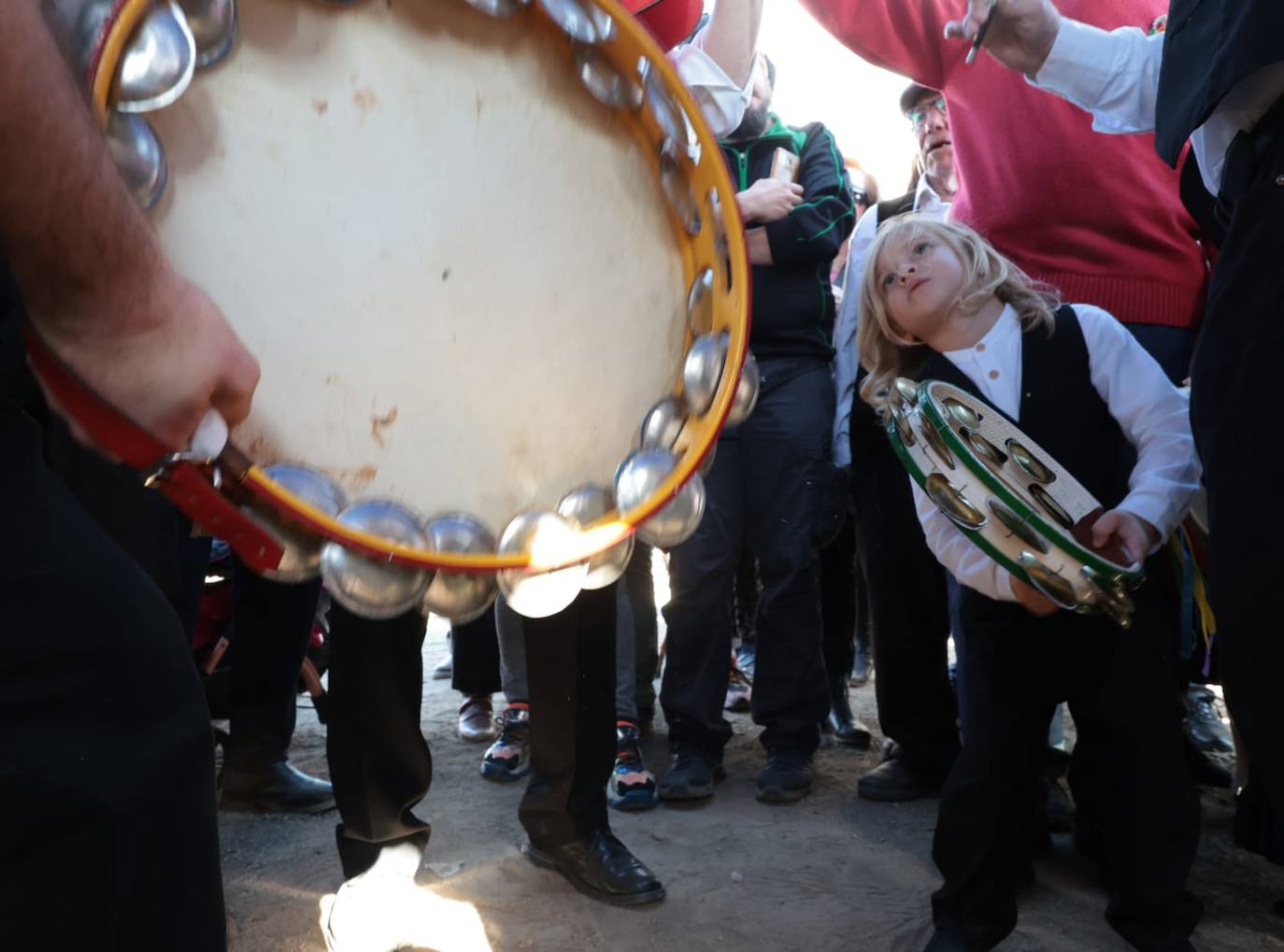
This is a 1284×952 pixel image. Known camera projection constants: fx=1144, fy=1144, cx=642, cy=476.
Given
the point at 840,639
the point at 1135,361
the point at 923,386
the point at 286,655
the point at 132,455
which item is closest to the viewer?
the point at 132,455

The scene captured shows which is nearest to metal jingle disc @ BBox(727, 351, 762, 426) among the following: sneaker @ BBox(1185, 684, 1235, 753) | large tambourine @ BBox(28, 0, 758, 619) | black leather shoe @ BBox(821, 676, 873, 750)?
large tambourine @ BBox(28, 0, 758, 619)

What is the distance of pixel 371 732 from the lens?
171 cm

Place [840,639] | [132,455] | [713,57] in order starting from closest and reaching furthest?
[132,455] → [713,57] → [840,639]

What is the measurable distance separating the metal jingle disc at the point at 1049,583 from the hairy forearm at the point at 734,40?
758mm

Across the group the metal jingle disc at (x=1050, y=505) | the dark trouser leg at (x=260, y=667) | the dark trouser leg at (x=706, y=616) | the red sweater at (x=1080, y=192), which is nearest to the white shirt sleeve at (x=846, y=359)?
the dark trouser leg at (x=706, y=616)

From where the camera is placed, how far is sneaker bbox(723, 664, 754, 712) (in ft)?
11.8

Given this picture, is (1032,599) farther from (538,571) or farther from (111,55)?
(111,55)

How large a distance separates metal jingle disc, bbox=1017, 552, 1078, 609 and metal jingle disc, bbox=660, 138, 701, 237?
29.7 inches

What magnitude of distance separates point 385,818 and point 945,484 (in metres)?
0.96

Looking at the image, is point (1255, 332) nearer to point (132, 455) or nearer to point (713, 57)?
point (713, 57)

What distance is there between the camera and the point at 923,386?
66.9 inches

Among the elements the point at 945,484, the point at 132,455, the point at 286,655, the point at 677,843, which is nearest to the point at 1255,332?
the point at 945,484

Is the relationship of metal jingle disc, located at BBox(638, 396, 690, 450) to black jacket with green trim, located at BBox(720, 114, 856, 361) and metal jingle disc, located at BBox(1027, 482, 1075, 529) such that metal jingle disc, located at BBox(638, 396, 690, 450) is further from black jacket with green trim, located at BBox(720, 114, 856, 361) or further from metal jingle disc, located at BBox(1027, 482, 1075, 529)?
black jacket with green trim, located at BBox(720, 114, 856, 361)

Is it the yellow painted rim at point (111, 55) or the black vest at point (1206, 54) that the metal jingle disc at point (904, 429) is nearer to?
the black vest at point (1206, 54)
